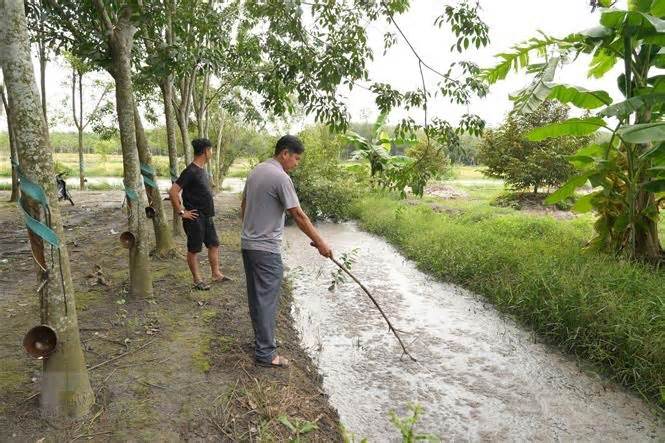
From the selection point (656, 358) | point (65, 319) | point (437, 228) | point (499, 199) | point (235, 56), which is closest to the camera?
point (65, 319)

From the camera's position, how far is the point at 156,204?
19.7 ft

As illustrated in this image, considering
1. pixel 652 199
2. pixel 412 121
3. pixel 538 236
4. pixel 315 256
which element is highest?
pixel 412 121

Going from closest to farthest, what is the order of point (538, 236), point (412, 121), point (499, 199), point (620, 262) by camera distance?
point (412, 121), point (620, 262), point (538, 236), point (499, 199)

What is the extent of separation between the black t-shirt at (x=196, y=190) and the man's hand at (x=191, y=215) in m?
0.07

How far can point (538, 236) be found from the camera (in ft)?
29.3

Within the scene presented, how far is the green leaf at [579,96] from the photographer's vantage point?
18.1 feet

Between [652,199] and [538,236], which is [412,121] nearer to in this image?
[652,199]

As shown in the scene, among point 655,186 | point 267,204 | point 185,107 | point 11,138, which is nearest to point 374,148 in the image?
point 267,204

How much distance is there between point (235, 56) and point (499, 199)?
12383mm

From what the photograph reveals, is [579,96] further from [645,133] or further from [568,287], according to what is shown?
[568,287]

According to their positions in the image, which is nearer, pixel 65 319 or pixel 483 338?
pixel 65 319

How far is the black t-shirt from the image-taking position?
4.82m

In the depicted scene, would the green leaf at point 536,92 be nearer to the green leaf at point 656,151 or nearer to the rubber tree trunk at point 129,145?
the green leaf at point 656,151

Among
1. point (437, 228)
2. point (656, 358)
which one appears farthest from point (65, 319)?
point (437, 228)
